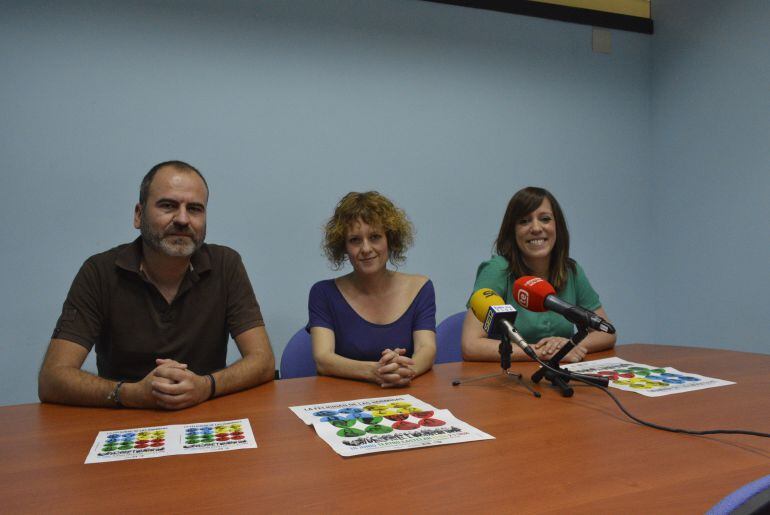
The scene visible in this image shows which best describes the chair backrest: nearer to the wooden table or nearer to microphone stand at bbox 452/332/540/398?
microphone stand at bbox 452/332/540/398

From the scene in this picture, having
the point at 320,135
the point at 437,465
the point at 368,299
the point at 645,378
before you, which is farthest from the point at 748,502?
the point at 320,135

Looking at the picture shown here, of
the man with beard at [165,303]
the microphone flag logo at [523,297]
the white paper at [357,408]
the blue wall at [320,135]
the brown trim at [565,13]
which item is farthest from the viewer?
the brown trim at [565,13]

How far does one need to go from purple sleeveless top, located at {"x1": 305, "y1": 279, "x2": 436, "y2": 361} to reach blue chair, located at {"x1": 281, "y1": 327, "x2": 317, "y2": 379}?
90 mm

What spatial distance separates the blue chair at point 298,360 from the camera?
2.12 m

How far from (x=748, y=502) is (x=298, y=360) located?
1787mm

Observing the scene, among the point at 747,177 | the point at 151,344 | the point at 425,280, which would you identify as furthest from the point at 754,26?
the point at 151,344

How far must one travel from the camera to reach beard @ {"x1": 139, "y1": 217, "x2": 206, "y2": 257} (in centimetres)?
183

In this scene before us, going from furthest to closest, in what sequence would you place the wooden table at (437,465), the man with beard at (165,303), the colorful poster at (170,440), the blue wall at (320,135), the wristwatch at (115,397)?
the blue wall at (320,135) < the man with beard at (165,303) < the wristwatch at (115,397) < the colorful poster at (170,440) < the wooden table at (437,465)

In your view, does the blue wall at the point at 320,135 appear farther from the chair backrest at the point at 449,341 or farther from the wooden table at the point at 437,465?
the wooden table at the point at 437,465

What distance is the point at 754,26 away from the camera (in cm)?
316

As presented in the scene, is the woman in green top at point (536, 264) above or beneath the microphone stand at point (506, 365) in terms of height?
above

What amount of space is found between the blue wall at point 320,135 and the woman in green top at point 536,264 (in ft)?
3.02

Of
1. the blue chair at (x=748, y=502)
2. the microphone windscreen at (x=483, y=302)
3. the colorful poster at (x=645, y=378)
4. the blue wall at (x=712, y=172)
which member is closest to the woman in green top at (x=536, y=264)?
the colorful poster at (x=645, y=378)

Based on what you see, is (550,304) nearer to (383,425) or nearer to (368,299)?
(383,425)
